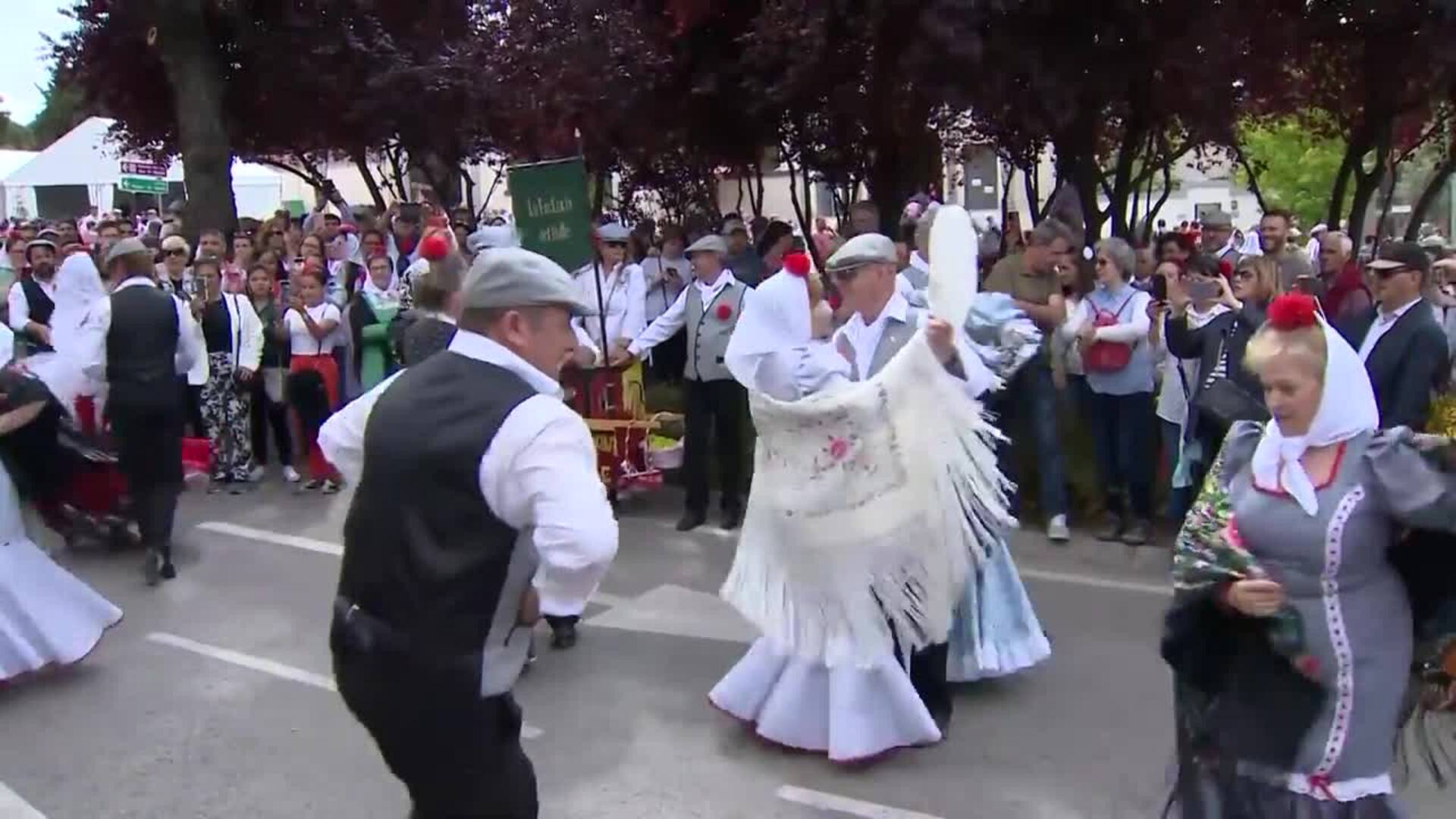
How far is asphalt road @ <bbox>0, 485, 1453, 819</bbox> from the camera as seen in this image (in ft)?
15.8

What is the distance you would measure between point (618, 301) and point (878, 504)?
18.5ft

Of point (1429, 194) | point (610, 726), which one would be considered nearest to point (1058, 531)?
point (610, 726)

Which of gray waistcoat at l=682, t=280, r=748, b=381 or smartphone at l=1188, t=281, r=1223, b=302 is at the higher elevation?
smartphone at l=1188, t=281, r=1223, b=302

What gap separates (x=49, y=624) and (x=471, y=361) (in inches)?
161

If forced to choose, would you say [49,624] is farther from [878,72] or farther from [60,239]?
[60,239]

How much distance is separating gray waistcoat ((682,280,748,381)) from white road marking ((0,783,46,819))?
490 cm

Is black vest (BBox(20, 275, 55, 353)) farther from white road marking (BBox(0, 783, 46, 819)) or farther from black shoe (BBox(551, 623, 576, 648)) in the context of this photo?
white road marking (BBox(0, 783, 46, 819))

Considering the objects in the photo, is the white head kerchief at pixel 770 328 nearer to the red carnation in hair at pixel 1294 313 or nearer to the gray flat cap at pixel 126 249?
the red carnation in hair at pixel 1294 313

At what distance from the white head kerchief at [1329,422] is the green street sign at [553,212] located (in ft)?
21.9

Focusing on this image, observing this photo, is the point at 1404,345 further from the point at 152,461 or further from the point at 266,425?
Result: the point at 266,425

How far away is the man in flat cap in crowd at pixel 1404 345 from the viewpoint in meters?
6.52

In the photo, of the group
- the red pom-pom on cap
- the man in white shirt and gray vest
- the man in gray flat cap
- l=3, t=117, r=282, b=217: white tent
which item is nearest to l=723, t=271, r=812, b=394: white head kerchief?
the red pom-pom on cap

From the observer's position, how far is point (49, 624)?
6090 millimetres

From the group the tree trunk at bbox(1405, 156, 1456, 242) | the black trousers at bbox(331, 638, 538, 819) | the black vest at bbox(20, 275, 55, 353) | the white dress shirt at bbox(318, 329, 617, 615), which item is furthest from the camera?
the tree trunk at bbox(1405, 156, 1456, 242)
